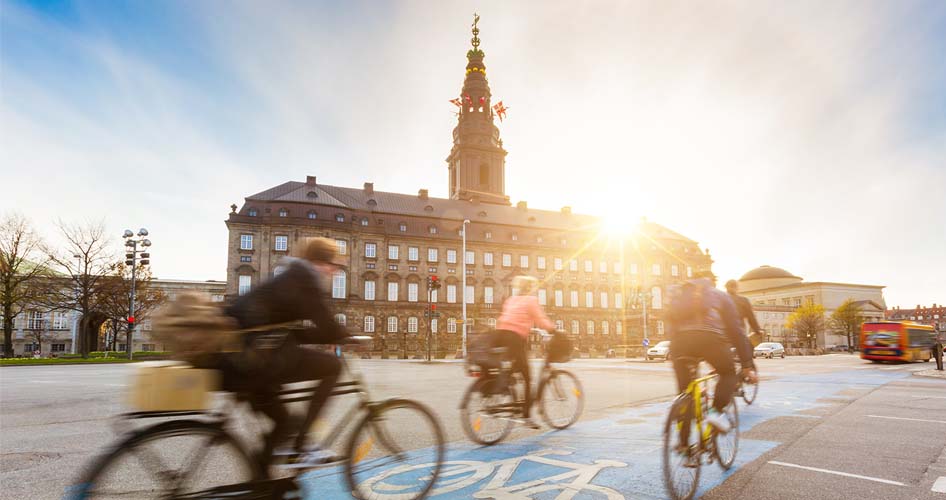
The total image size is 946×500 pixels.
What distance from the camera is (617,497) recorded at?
4.22 meters

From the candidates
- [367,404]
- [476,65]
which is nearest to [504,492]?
[367,404]

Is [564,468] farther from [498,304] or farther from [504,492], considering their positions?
[498,304]

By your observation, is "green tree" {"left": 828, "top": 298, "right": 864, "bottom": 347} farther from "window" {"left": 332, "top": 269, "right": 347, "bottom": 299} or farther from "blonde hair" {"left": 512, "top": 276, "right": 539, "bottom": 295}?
"blonde hair" {"left": 512, "top": 276, "right": 539, "bottom": 295}

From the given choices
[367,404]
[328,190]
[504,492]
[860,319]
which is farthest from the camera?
[860,319]

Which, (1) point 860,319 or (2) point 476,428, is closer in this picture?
(2) point 476,428

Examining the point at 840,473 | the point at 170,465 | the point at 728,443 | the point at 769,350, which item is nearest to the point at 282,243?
the point at 769,350

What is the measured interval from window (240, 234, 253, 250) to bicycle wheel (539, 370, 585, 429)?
51.9m

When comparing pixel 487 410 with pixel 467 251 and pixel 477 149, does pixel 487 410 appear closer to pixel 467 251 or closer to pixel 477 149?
pixel 467 251

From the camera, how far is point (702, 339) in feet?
15.9

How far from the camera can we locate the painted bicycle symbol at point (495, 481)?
4.09 meters

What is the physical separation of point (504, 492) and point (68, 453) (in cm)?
502

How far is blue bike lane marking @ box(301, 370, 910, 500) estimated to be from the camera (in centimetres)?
429

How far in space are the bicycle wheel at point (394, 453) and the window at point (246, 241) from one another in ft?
176

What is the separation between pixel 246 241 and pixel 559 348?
52311 mm
